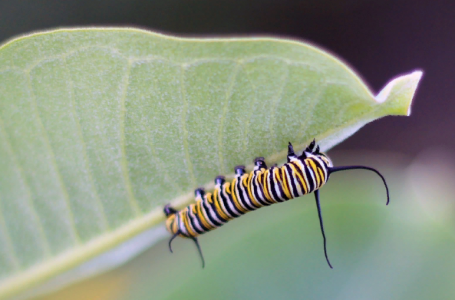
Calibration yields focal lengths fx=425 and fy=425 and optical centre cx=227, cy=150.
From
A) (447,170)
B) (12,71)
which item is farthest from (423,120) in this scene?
(12,71)

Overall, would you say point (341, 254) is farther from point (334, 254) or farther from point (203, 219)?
point (203, 219)

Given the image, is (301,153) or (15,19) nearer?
(301,153)

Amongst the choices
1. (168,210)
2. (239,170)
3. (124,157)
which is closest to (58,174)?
(124,157)

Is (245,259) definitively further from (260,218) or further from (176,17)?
(176,17)

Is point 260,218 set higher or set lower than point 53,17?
lower

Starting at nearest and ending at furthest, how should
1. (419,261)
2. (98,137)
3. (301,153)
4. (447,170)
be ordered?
(98,137)
(301,153)
(419,261)
(447,170)

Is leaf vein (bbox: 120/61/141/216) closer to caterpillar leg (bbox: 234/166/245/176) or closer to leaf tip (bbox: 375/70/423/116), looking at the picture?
caterpillar leg (bbox: 234/166/245/176)
